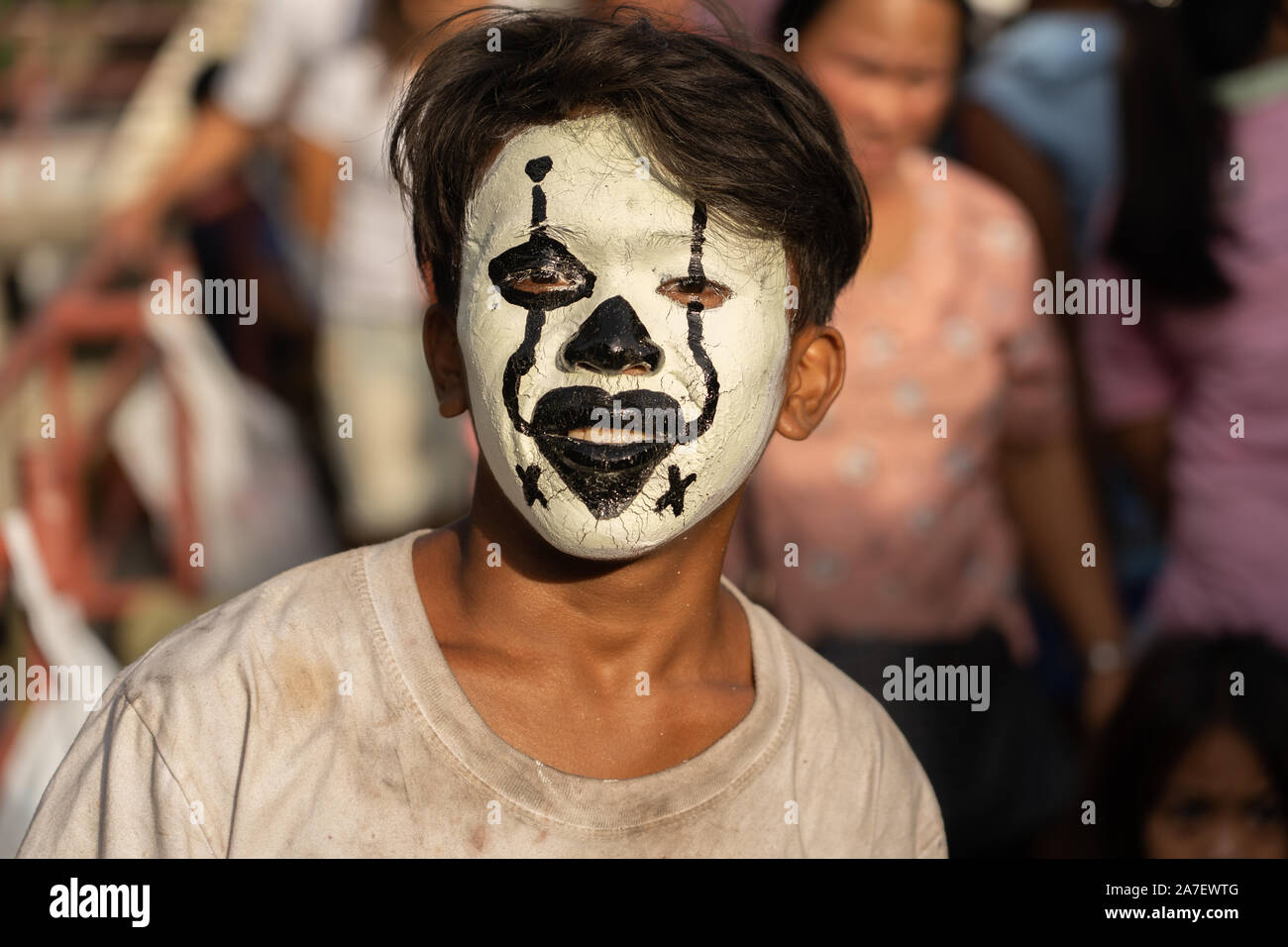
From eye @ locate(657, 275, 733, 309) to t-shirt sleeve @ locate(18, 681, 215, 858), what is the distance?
940 mm

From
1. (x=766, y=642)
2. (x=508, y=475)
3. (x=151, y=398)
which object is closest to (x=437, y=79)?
(x=508, y=475)

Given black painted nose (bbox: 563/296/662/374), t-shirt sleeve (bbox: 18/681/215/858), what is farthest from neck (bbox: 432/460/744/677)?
t-shirt sleeve (bbox: 18/681/215/858)

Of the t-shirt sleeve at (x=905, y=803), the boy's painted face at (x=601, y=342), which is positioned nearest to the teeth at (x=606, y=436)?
the boy's painted face at (x=601, y=342)

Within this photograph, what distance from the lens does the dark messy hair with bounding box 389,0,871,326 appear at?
2.22 metres

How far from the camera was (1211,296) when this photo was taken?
4.00m

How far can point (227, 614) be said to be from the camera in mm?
2256

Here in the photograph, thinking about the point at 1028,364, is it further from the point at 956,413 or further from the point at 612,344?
the point at 612,344

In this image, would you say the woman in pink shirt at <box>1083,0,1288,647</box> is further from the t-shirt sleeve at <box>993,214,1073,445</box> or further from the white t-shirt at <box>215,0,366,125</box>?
the white t-shirt at <box>215,0,366,125</box>

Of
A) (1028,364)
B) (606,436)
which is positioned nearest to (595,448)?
(606,436)

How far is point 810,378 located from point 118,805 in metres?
1.23

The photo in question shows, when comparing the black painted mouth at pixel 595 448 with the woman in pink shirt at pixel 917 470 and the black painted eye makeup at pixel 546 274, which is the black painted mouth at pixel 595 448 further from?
the woman in pink shirt at pixel 917 470

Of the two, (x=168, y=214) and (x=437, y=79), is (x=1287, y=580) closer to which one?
(x=437, y=79)

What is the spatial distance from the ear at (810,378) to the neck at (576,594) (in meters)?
0.19

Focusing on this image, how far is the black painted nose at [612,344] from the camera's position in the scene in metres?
2.14
